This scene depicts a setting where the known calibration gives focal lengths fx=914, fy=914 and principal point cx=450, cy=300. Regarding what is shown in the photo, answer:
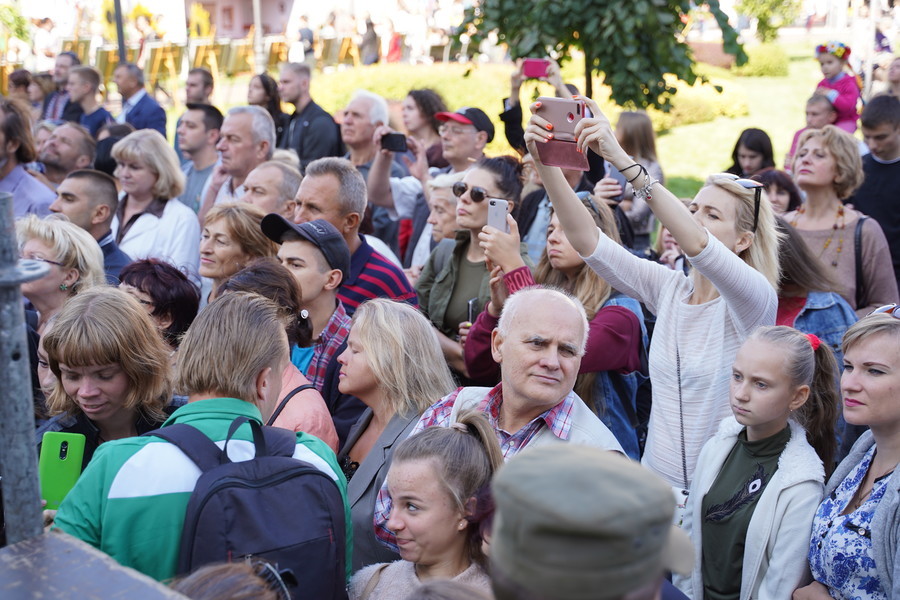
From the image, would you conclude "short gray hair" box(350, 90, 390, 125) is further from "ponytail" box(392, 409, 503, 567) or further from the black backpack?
the black backpack

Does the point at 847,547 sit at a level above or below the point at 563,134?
below

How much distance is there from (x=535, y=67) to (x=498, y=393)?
312 cm

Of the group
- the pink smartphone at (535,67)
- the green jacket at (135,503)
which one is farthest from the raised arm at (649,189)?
the pink smartphone at (535,67)

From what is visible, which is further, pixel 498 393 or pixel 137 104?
pixel 137 104

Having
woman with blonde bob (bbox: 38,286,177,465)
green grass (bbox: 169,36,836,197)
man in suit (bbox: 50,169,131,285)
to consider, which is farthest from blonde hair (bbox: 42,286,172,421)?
green grass (bbox: 169,36,836,197)

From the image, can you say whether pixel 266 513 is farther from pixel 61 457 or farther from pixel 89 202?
pixel 89 202

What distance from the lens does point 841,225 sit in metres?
5.05

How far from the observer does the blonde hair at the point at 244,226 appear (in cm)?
466

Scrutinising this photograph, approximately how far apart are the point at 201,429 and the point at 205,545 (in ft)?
1.02

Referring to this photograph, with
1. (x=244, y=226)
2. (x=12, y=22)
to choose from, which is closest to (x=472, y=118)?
(x=244, y=226)

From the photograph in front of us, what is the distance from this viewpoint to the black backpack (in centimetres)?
213

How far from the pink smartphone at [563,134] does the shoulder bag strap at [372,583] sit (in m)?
1.62

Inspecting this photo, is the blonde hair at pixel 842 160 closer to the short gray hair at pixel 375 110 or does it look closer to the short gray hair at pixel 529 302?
the short gray hair at pixel 529 302

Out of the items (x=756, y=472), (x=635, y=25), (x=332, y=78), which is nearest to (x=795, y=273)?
(x=756, y=472)
